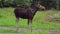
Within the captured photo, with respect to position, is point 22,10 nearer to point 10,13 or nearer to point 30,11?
point 30,11

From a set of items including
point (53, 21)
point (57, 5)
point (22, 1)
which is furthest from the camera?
point (57, 5)

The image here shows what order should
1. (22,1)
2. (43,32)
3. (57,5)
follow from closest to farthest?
(43,32), (22,1), (57,5)

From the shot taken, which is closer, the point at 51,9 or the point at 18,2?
the point at 18,2

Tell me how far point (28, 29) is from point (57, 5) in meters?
16.0

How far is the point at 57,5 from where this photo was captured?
33.6 m

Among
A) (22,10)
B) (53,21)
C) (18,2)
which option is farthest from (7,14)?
(22,10)

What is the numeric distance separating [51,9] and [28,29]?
16.4 m

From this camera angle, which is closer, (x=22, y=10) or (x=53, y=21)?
(x=22, y=10)

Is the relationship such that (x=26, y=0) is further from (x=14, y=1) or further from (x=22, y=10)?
(x=22, y=10)

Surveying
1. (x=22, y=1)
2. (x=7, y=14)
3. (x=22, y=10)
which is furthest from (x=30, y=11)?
(x=22, y=1)

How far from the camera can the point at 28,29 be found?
722 inches

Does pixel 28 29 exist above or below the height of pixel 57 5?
above

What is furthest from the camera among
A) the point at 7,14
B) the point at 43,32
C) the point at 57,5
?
the point at 57,5

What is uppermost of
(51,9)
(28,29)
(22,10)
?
(22,10)
